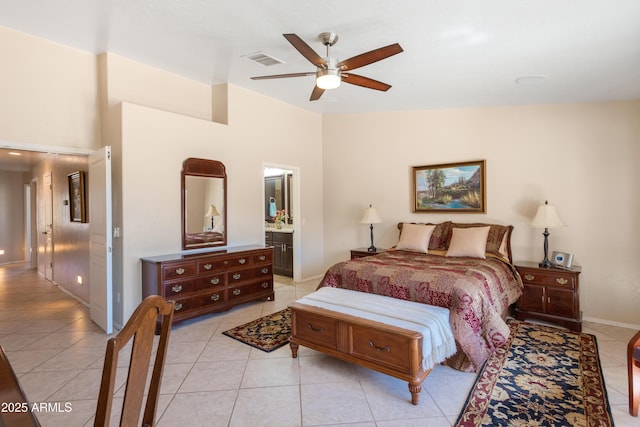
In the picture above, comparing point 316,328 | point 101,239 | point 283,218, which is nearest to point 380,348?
point 316,328

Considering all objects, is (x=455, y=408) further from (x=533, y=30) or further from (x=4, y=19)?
(x=4, y=19)

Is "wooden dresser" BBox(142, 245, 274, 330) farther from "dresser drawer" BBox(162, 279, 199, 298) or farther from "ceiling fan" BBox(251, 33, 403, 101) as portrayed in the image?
"ceiling fan" BBox(251, 33, 403, 101)

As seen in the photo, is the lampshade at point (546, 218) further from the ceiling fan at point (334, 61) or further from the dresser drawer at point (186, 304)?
the dresser drawer at point (186, 304)

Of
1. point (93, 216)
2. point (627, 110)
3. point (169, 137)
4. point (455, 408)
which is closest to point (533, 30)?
point (627, 110)

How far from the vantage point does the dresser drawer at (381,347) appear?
2.33 m

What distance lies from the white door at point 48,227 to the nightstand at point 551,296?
754 cm

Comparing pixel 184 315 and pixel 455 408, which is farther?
pixel 184 315

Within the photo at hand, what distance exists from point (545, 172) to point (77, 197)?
6.27 meters

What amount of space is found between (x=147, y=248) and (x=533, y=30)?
4.34 meters

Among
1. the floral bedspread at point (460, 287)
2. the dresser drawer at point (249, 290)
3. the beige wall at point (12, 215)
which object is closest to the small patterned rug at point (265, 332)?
the dresser drawer at point (249, 290)

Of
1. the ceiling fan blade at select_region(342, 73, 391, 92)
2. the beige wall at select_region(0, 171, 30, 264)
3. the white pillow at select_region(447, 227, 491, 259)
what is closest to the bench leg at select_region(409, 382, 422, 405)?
the white pillow at select_region(447, 227, 491, 259)

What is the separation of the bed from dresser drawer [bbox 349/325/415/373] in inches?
22.3

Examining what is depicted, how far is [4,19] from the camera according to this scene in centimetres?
312

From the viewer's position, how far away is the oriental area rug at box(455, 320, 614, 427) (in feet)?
6.97
